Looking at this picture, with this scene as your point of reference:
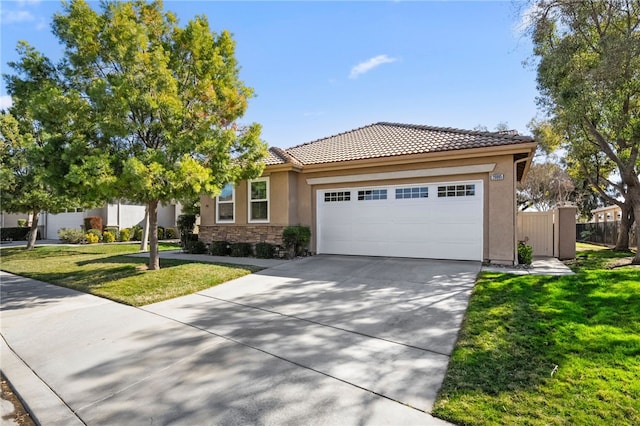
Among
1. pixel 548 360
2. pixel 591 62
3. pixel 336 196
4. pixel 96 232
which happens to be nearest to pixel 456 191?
pixel 336 196

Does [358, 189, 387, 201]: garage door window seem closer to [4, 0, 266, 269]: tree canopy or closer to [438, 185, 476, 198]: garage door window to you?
[438, 185, 476, 198]: garage door window

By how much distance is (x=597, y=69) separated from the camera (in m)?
9.24

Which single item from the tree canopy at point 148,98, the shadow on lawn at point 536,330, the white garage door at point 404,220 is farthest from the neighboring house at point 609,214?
the tree canopy at point 148,98

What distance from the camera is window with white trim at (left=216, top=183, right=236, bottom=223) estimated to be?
13742 millimetres

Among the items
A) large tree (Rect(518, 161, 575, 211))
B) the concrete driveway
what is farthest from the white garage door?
large tree (Rect(518, 161, 575, 211))

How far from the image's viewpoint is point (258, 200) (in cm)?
1316

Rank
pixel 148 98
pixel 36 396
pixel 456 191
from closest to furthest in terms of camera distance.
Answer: pixel 36 396
pixel 148 98
pixel 456 191

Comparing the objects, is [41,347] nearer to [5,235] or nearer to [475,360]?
[475,360]

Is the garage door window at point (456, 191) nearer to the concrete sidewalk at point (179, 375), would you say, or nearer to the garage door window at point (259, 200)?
the garage door window at point (259, 200)

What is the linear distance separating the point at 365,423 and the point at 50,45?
11.4 metres

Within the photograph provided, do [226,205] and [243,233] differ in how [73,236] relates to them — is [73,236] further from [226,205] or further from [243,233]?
[243,233]

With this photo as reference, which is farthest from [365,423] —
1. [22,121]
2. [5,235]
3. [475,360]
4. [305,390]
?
[5,235]

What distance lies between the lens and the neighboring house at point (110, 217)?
23.9 meters

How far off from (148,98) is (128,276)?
4.73 metres
